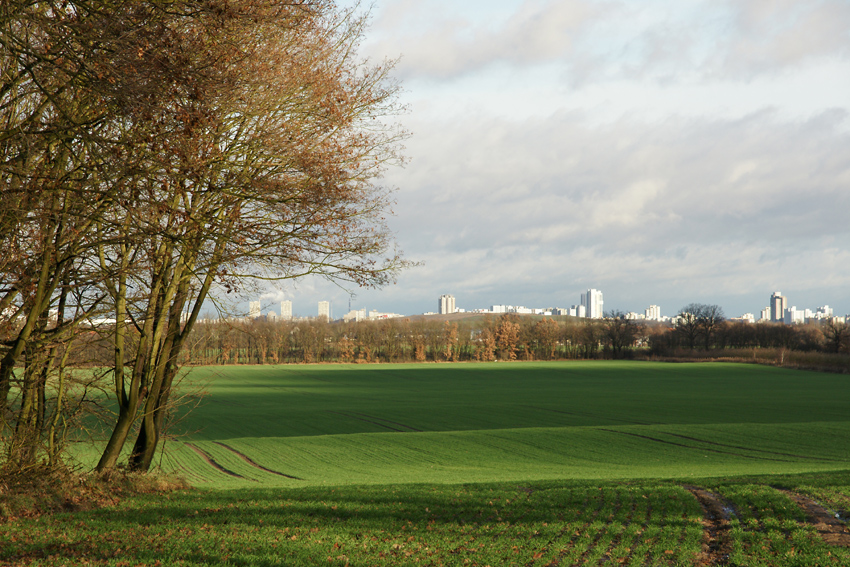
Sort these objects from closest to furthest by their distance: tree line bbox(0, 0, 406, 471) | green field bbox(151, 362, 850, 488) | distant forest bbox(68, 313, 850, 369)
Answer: tree line bbox(0, 0, 406, 471)
green field bbox(151, 362, 850, 488)
distant forest bbox(68, 313, 850, 369)

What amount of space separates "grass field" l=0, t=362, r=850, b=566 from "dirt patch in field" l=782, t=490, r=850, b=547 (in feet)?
0.29

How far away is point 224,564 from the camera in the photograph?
8.28m

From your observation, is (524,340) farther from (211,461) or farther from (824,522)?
(824,522)

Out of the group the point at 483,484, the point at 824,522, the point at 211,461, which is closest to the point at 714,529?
the point at 824,522

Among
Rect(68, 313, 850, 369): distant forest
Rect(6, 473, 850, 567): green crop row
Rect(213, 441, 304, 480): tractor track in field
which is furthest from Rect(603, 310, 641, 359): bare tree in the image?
Rect(6, 473, 850, 567): green crop row

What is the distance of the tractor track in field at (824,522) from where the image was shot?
9461 millimetres

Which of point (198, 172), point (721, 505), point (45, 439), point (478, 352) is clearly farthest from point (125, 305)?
point (478, 352)

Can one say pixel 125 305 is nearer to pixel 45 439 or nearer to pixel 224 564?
pixel 45 439

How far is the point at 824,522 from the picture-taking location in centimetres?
1031

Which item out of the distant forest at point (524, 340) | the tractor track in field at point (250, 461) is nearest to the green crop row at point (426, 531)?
the tractor track in field at point (250, 461)

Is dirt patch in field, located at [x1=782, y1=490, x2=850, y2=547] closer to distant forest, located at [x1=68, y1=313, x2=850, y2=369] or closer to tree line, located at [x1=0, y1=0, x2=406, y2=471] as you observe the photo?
tree line, located at [x1=0, y1=0, x2=406, y2=471]

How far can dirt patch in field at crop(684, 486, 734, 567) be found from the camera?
8992mm

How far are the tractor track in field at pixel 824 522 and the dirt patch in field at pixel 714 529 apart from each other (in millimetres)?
1215

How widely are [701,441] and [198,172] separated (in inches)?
1148
